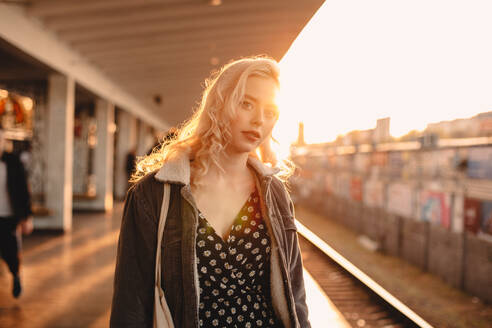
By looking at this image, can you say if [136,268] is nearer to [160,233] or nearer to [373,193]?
[160,233]

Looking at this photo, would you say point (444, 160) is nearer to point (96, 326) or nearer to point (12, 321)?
point (96, 326)

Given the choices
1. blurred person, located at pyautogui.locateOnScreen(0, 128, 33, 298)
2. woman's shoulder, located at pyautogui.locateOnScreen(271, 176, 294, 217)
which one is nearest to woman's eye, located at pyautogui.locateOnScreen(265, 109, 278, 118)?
woman's shoulder, located at pyautogui.locateOnScreen(271, 176, 294, 217)

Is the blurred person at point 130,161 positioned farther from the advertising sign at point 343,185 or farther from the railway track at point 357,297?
the railway track at point 357,297

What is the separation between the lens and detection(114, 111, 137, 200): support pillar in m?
16.3

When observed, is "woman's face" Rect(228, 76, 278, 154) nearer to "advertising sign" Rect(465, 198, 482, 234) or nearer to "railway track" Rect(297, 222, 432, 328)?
"railway track" Rect(297, 222, 432, 328)

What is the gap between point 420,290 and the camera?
7176 millimetres

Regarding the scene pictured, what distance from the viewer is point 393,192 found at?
9867mm

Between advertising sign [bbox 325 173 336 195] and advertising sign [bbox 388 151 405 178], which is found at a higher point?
advertising sign [bbox 388 151 405 178]

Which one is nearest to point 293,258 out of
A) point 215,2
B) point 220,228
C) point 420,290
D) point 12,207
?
point 220,228

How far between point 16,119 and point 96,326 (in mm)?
7727

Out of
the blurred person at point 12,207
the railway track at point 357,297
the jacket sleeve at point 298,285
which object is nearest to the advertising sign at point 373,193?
the railway track at point 357,297

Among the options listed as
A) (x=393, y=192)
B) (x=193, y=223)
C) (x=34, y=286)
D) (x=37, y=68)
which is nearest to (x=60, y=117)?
(x=37, y=68)

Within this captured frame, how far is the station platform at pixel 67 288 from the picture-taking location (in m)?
4.30

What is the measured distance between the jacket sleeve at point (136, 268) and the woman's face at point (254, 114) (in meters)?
0.42
